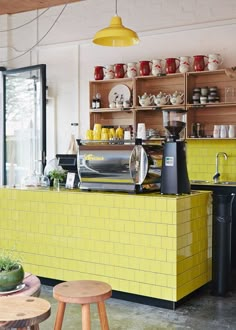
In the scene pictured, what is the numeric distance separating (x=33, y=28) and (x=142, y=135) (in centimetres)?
277

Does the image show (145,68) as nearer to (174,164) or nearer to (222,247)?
(174,164)

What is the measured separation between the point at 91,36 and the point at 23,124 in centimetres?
170

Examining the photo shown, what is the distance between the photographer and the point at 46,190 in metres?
4.78

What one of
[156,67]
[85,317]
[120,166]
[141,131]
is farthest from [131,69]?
[85,317]

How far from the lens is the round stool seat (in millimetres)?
2725

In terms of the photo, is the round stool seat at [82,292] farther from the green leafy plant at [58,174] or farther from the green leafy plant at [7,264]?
the green leafy plant at [58,174]

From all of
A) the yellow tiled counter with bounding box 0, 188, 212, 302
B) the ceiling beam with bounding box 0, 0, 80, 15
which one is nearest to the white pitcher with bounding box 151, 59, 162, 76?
the ceiling beam with bounding box 0, 0, 80, 15

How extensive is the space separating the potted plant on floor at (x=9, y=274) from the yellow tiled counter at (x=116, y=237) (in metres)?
1.57

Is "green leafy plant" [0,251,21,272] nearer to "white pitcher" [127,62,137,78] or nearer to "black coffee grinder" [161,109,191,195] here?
"black coffee grinder" [161,109,191,195]

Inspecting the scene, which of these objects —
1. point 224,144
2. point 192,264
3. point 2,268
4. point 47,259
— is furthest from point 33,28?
point 2,268

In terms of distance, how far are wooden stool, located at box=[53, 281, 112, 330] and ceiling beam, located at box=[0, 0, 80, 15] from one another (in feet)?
17.7

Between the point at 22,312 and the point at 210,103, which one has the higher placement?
the point at 210,103

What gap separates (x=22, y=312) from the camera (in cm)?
232

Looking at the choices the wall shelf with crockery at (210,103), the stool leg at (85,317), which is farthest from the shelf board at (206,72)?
the stool leg at (85,317)
